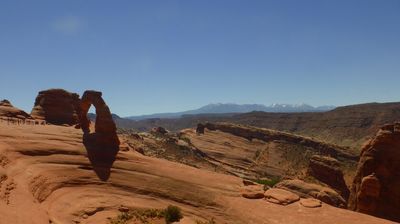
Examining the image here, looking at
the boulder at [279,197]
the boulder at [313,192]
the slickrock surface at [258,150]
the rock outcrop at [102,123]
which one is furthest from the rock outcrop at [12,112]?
the slickrock surface at [258,150]

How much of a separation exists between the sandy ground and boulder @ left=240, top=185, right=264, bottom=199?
2.49 feet

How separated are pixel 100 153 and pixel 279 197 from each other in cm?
1610

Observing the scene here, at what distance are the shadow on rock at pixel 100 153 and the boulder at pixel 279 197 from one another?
44.7 feet

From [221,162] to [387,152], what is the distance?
2580 inches

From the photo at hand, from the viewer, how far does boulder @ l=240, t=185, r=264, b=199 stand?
118 ft

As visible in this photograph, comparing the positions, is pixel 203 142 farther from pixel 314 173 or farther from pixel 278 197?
pixel 278 197

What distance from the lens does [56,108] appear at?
51.8 meters

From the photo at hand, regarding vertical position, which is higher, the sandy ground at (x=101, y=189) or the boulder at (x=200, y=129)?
the boulder at (x=200, y=129)

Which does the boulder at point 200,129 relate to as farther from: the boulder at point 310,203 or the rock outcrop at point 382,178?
the boulder at point 310,203

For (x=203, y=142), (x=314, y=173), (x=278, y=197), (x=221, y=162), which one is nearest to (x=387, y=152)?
(x=278, y=197)

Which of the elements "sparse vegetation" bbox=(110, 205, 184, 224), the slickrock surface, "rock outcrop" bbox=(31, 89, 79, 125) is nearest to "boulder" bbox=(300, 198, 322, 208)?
"sparse vegetation" bbox=(110, 205, 184, 224)

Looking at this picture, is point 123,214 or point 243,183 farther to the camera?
point 243,183

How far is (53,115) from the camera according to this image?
51625 millimetres

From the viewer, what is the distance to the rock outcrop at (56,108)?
5156 centimetres
